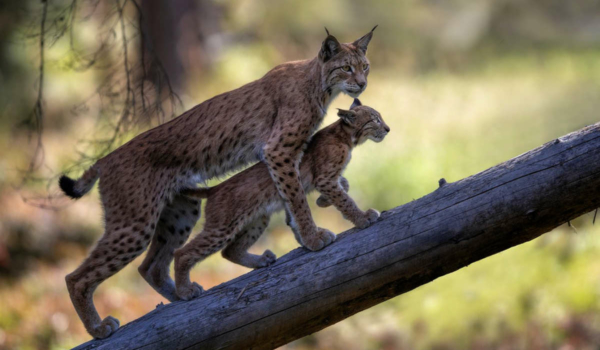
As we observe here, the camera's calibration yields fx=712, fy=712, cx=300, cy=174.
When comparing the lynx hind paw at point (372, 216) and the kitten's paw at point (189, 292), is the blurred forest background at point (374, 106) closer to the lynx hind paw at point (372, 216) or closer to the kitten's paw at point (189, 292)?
the kitten's paw at point (189, 292)

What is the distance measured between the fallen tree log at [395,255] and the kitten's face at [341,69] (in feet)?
3.72

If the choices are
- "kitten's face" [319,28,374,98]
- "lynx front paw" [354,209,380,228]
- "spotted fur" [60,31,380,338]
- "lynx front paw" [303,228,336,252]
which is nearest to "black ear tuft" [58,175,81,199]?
"spotted fur" [60,31,380,338]

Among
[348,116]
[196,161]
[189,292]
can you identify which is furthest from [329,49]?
[189,292]

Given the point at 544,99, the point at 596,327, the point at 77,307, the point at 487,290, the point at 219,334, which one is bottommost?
the point at 219,334

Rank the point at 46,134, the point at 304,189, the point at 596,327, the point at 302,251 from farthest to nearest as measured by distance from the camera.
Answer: the point at 46,134
the point at 596,327
the point at 304,189
the point at 302,251

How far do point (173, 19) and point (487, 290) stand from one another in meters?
10.2

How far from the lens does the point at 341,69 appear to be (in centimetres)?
562

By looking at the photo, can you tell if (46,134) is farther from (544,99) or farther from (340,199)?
(340,199)

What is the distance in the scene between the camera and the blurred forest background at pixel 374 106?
9188mm

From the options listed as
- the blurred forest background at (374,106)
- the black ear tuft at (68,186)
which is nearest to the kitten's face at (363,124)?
the blurred forest background at (374,106)

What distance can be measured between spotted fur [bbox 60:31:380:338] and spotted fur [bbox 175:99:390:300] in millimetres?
142

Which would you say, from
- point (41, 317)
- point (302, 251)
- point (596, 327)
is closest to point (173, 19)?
point (41, 317)

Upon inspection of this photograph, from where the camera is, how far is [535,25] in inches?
666

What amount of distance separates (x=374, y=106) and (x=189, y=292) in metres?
10.9
